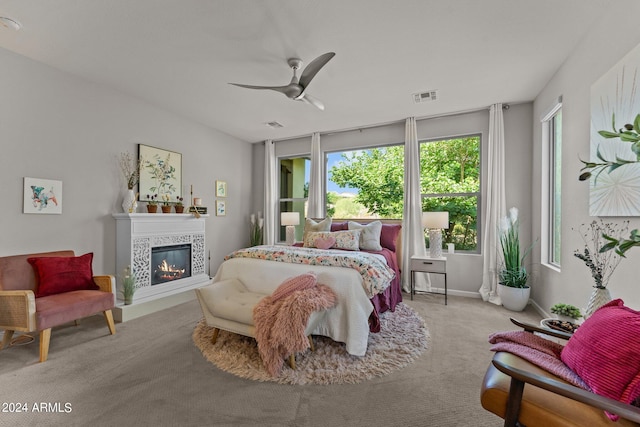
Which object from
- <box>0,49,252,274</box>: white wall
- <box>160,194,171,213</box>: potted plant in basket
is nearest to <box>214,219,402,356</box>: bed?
<box>160,194,171,213</box>: potted plant in basket

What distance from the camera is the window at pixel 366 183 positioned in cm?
481

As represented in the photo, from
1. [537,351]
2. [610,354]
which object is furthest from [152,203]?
[610,354]

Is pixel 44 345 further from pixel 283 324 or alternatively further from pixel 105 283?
pixel 283 324

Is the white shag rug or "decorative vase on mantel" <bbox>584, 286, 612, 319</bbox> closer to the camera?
"decorative vase on mantel" <bbox>584, 286, 612, 319</bbox>

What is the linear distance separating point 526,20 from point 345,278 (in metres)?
2.57

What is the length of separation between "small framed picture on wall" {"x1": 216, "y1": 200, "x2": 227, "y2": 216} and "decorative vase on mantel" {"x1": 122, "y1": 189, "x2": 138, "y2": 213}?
1.62 metres

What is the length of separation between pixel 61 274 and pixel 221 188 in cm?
284

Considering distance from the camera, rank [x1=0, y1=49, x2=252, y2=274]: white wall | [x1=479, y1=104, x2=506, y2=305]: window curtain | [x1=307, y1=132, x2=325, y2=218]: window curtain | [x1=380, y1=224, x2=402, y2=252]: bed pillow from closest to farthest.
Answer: [x1=0, y1=49, x2=252, y2=274]: white wall, [x1=479, y1=104, x2=506, y2=305]: window curtain, [x1=380, y1=224, x2=402, y2=252]: bed pillow, [x1=307, y1=132, x2=325, y2=218]: window curtain

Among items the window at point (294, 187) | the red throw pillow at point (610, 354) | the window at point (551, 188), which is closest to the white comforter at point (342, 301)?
the red throw pillow at point (610, 354)

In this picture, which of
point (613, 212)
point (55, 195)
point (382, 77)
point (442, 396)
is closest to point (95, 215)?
point (55, 195)

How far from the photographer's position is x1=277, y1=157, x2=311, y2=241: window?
5.70 m

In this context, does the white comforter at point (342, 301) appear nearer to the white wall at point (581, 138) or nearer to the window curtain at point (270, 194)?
the white wall at point (581, 138)

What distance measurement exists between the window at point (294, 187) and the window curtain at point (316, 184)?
33 cm

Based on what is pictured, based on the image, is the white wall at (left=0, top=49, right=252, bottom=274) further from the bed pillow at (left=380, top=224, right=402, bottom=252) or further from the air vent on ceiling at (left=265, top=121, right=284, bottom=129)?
the bed pillow at (left=380, top=224, right=402, bottom=252)
